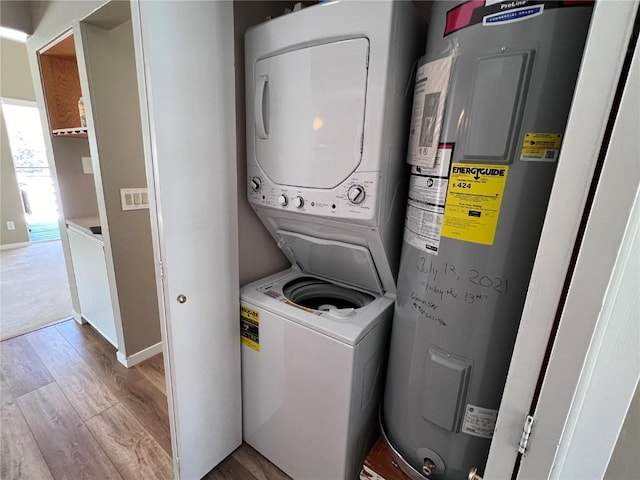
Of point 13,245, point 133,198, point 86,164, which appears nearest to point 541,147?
point 133,198

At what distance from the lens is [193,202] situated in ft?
3.62

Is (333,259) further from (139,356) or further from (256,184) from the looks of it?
(139,356)

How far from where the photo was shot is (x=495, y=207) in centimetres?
77

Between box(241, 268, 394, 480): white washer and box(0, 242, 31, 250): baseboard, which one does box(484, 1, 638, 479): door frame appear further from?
box(0, 242, 31, 250): baseboard

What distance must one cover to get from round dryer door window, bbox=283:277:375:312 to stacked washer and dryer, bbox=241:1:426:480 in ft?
0.08

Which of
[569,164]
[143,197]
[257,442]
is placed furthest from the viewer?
[143,197]

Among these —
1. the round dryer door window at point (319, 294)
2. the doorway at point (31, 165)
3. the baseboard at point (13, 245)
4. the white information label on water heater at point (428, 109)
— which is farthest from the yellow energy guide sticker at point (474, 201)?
the baseboard at point (13, 245)

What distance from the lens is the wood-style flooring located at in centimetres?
148

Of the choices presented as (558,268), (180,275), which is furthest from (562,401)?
(180,275)

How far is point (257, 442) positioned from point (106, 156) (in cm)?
190

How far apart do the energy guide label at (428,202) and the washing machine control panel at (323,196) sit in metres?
0.13

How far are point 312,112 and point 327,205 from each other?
34cm

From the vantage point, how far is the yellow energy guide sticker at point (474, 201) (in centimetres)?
77

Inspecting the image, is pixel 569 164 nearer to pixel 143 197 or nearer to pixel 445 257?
pixel 445 257
